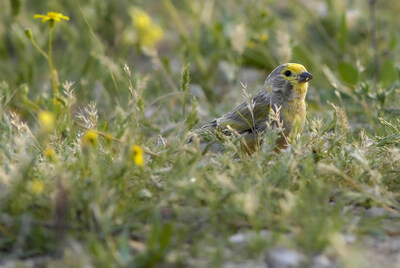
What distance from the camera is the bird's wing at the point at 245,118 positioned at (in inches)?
167

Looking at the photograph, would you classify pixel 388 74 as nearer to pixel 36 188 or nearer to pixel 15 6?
pixel 15 6

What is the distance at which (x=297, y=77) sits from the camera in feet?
15.0

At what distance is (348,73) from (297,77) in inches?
38.1

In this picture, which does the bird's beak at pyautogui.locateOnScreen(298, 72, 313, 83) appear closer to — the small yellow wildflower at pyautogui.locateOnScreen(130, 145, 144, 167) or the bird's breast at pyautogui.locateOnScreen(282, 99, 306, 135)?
the bird's breast at pyautogui.locateOnScreen(282, 99, 306, 135)

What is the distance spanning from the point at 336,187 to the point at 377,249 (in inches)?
24.5

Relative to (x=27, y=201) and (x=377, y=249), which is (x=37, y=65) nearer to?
(x=27, y=201)

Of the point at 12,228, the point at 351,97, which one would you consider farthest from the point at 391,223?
the point at 351,97

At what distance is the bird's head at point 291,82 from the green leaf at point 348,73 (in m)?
0.84

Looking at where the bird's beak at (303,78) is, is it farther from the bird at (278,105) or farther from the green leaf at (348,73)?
the green leaf at (348,73)

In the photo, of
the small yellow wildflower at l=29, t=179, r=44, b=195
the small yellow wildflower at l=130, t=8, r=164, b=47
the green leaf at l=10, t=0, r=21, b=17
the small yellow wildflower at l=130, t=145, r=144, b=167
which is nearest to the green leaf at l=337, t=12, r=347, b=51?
the small yellow wildflower at l=130, t=8, r=164, b=47

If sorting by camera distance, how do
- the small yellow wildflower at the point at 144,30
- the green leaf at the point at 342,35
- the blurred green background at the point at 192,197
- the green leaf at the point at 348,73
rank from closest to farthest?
the blurred green background at the point at 192,197, the green leaf at the point at 348,73, the green leaf at the point at 342,35, the small yellow wildflower at the point at 144,30

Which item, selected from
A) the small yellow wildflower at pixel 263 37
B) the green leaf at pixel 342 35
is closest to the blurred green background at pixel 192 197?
the green leaf at pixel 342 35

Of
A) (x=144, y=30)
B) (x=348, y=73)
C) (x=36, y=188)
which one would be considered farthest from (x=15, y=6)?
(x=348, y=73)

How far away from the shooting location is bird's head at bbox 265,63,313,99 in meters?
4.55
